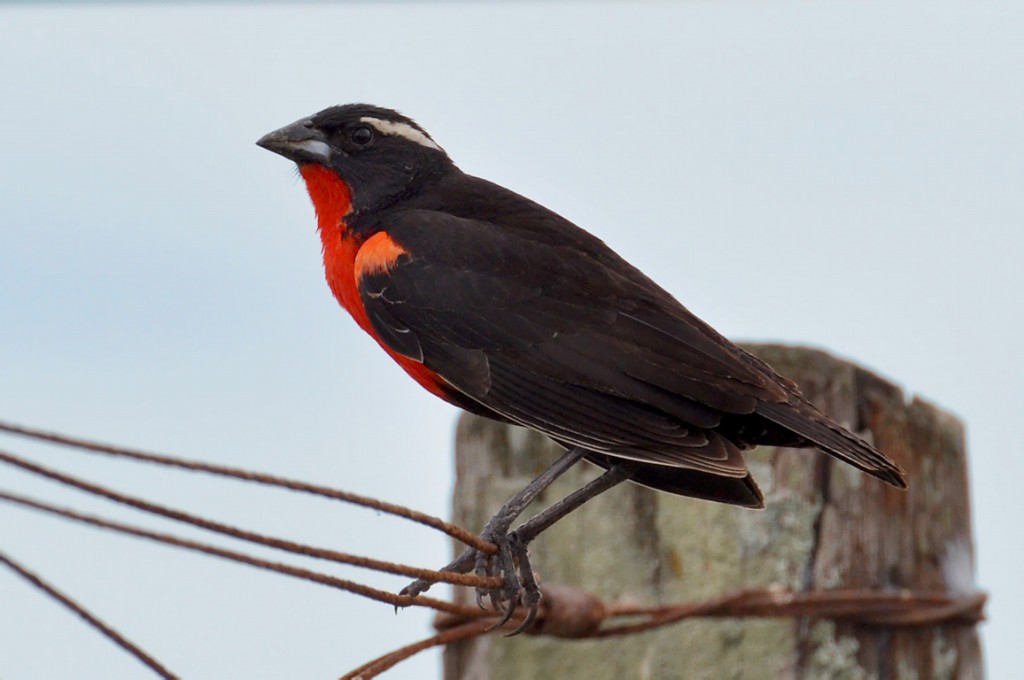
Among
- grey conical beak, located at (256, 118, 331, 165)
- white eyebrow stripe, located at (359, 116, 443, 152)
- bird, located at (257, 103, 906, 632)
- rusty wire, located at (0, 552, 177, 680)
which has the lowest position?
rusty wire, located at (0, 552, 177, 680)

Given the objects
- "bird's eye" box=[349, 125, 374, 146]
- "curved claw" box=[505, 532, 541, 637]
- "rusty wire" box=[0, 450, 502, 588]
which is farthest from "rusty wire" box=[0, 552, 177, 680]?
"bird's eye" box=[349, 125, 374, 146]

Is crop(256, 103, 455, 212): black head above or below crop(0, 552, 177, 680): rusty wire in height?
above

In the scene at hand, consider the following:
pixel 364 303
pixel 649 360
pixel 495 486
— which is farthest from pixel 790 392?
pixel 364 303

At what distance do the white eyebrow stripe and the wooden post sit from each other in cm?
134

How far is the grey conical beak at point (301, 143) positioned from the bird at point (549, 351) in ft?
0.03

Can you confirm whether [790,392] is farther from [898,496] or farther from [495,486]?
[495,486]

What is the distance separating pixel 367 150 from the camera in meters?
5.31

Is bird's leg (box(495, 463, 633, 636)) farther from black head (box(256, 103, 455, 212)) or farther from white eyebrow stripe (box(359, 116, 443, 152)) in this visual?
white eyebrow stripe (box(359, 116, 443, 152))

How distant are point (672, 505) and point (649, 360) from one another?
23.4 inches

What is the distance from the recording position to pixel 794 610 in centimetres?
448

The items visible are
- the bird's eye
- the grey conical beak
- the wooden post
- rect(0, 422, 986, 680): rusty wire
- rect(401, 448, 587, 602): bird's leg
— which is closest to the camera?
rect(0, 422, 986, 680): rusty wire

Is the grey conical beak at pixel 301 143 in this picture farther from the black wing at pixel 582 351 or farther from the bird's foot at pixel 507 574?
the bird's foot at pixel 507 574

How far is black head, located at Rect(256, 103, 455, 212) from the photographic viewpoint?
206 inches

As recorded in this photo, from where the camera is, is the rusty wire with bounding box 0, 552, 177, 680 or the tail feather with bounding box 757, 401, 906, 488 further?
the tail feather with bounding box 757, 401, 906, 488
